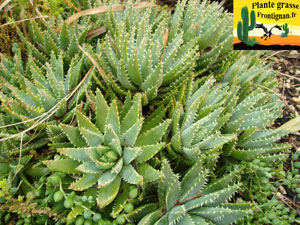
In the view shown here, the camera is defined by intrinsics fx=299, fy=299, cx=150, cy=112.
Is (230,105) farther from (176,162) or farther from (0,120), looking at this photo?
(0,120)

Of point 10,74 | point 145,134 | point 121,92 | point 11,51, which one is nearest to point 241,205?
point 145,134

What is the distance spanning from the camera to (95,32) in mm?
2312

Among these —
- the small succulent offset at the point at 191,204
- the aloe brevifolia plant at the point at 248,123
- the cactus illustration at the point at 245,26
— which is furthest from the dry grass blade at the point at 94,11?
the small succulent offset at the point at 191,204

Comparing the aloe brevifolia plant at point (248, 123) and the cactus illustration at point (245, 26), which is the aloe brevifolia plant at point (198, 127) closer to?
the aloe brevifolia plant at point (248, 123)

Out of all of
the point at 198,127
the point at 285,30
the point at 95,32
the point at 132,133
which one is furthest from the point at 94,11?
the point at 285,30

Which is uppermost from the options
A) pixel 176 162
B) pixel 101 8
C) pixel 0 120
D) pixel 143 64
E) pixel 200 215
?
pixel 101 8

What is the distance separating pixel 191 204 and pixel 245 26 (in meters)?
1.58

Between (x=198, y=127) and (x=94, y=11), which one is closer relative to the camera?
(x=198, y=127)

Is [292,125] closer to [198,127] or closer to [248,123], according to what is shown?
[248,123]

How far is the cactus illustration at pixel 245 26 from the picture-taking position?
2.42 m

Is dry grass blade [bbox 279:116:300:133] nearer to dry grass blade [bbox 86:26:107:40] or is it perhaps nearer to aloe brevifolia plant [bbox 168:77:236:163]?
aloe brevifolia plant [bbox 168:77:236:163]

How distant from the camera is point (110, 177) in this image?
1.54 meters

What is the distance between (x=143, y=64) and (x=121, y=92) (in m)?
0.23

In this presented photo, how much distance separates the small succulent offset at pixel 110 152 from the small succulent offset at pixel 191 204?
13cm
